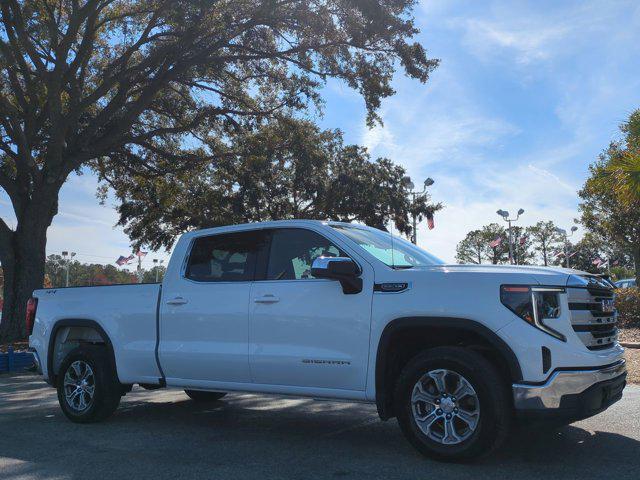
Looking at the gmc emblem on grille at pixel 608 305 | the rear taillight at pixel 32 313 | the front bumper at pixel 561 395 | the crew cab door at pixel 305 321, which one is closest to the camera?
the front bumper at pixel 561 395

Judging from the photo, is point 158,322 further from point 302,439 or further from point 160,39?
point 160,39

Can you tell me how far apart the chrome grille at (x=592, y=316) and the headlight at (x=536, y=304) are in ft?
0.46

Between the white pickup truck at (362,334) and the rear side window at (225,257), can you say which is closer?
the white pickup truck at (362,334)

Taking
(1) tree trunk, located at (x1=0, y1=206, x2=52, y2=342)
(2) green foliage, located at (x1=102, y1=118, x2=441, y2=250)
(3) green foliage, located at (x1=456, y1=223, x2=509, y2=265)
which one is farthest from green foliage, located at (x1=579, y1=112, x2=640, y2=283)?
(3) green foliage, located at (x1=456, y1=223, x2=509, y2=265)

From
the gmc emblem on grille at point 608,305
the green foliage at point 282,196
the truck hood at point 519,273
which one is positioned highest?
the green foliage at point 282,196

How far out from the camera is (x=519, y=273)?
468cm

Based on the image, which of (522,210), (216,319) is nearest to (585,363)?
(216,319)

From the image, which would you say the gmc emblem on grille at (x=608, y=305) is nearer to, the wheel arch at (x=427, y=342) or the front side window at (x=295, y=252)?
the wheel arch at (x=427, y=342)

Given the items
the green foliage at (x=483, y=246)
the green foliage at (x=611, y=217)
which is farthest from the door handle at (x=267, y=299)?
the green foliage at (x=483, y=246)

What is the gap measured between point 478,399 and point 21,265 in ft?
54.4

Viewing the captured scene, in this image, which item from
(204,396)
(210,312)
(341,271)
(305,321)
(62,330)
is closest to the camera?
(341,271)

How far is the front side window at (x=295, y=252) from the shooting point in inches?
222

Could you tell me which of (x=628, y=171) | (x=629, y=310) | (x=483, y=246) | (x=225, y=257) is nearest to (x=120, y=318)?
(x=225, y=257)

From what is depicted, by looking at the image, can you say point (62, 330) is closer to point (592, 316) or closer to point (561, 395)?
point (561, 395)
